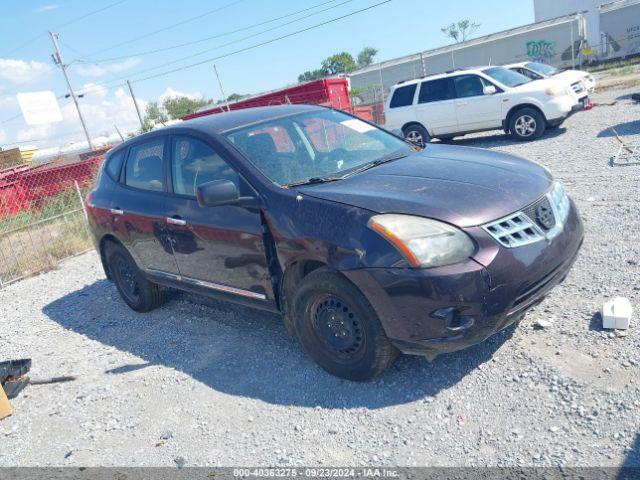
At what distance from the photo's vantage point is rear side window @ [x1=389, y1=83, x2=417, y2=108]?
43.6ft

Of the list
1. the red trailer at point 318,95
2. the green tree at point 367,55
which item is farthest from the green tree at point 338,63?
the red trailer at point 318,95

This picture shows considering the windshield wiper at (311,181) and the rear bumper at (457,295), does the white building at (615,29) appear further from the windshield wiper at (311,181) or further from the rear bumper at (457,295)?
the rear bumper at (457,295)

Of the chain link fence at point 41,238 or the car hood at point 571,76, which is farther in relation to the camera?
the car hood at point 571,76

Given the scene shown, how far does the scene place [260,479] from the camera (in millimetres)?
2904

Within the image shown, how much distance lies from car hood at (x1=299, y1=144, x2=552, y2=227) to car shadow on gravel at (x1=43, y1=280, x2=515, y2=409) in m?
1.03

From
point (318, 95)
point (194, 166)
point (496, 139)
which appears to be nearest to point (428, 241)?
point (194, 166)

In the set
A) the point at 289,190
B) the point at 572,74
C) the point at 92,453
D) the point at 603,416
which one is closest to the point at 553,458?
the point at 603,416

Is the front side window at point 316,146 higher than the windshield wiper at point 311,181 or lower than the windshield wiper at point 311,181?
higher

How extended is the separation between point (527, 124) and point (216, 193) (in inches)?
389

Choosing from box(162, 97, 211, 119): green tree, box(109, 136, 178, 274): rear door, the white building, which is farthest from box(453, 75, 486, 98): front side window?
box(162, 97, 211, 119): green tree

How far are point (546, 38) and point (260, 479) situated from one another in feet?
128

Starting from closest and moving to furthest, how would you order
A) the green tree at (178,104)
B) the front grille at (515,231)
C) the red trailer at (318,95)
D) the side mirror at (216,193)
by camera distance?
the front grille at (515,231) → the side mirror at (216,193) → the red trailer at (318,95) → the green tree at (178,104)

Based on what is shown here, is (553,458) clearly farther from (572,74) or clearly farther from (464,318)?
(572,74)

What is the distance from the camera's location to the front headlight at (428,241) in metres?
2.99
